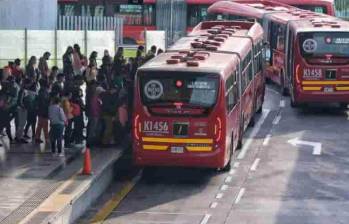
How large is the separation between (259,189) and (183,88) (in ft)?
8.57

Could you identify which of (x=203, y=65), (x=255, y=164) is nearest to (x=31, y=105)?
(x=203, y=65)

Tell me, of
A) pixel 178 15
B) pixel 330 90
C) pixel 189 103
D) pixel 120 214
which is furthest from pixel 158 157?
pixel 178 15

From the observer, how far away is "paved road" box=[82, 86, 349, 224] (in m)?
18.6

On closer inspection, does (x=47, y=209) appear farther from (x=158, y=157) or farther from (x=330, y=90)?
(x=330, y=90)

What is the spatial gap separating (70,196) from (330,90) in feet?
49.7

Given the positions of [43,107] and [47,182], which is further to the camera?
[43,107]

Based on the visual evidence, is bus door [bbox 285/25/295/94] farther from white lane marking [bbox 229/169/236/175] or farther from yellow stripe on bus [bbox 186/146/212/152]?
yellow stripe on bus [bbox 186/146/212/152]

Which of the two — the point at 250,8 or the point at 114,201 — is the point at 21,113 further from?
the point at 250,8

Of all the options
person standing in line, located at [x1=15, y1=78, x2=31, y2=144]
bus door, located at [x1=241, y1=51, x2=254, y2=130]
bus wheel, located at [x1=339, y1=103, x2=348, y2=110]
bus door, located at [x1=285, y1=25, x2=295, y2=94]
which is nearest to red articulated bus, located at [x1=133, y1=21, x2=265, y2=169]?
person standing in line, located at [x1=15, y1=78, x2=31, y2=144]

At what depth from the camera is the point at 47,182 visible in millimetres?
19531

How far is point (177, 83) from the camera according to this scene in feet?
68.9

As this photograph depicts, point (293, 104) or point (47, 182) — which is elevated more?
point (293, 104)

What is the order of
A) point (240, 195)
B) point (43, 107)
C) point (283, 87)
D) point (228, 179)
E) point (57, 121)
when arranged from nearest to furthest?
1. point (240, 195)
2. point (57, 121)
3. point (228, 179)
4. point (43, 107)
5. point (283, 87)

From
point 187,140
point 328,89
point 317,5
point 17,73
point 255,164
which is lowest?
point 255,164
